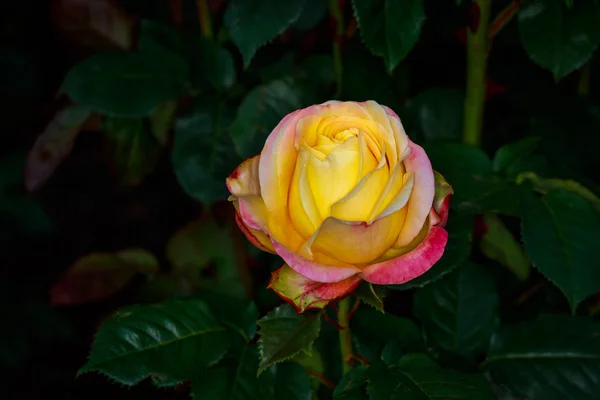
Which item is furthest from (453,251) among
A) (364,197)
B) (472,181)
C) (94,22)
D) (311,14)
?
(94,22)

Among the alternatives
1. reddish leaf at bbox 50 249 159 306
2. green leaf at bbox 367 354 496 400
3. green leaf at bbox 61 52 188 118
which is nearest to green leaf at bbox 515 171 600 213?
green leaf at bbox 367 354 496 400

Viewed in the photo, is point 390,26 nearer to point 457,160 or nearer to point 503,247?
point 457,160

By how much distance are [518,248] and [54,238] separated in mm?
1241

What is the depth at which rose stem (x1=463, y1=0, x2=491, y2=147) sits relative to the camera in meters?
0.74

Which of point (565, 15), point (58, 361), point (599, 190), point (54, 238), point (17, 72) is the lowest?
point (58, 361)

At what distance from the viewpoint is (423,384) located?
60cm

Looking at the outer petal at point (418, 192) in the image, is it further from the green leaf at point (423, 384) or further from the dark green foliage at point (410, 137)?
the green leaf at point (423, 384)

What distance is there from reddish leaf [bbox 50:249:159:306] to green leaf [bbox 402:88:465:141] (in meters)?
0.48

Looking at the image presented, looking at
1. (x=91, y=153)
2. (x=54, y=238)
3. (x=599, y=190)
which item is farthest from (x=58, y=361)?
(x=599, y=190)

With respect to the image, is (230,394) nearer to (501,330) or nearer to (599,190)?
(501,330)

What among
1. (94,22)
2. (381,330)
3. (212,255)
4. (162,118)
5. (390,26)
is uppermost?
(390,26)

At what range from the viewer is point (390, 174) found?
0.50 m

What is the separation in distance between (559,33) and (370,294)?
1.20ft

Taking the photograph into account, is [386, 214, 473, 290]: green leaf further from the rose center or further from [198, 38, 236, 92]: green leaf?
[198, 38, 236, 92]: green leaf
